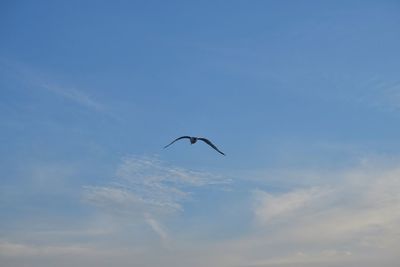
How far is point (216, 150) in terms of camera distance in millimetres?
114438

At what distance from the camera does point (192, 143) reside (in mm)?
120688

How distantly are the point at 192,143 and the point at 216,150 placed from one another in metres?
8.12
